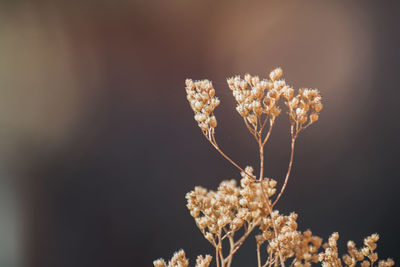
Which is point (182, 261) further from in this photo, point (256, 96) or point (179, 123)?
point (179, 123)

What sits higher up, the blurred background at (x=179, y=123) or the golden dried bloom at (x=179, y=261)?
the blurred background at (x=179, y=123)

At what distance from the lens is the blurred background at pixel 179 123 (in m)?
1.05

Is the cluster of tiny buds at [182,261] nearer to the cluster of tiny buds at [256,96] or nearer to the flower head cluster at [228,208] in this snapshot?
the flower head cluster at [228,208]

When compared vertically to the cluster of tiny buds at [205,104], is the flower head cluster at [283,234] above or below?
below

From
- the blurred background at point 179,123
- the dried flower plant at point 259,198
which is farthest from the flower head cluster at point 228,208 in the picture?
the blurred background at point 179,123

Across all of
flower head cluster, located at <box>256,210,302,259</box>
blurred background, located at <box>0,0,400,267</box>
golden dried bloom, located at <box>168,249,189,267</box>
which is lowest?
flower head cluster, located at <box>256,210,302,259</box>

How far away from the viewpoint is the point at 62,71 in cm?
105

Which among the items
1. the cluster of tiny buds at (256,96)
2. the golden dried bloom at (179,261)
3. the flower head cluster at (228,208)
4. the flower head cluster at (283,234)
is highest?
the cluster of tiny buds at (256,96)

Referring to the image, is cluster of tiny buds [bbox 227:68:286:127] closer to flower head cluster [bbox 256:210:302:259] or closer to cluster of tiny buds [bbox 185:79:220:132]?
cluster of tiny buds [bbox 185:79:220:132]

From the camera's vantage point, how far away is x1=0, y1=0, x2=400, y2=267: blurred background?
41.2 inches

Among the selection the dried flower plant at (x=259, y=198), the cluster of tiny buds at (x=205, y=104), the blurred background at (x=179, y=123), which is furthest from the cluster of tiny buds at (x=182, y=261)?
the blurred background at (x=179, y=123)

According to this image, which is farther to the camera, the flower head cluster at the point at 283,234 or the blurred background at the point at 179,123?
the blurred background at the point at 179,123

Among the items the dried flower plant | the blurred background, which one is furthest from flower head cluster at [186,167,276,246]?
the blurred background

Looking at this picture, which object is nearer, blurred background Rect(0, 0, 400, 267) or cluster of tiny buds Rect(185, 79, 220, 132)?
cluster of tiny buds Rect(185, 79, 220, 132)
